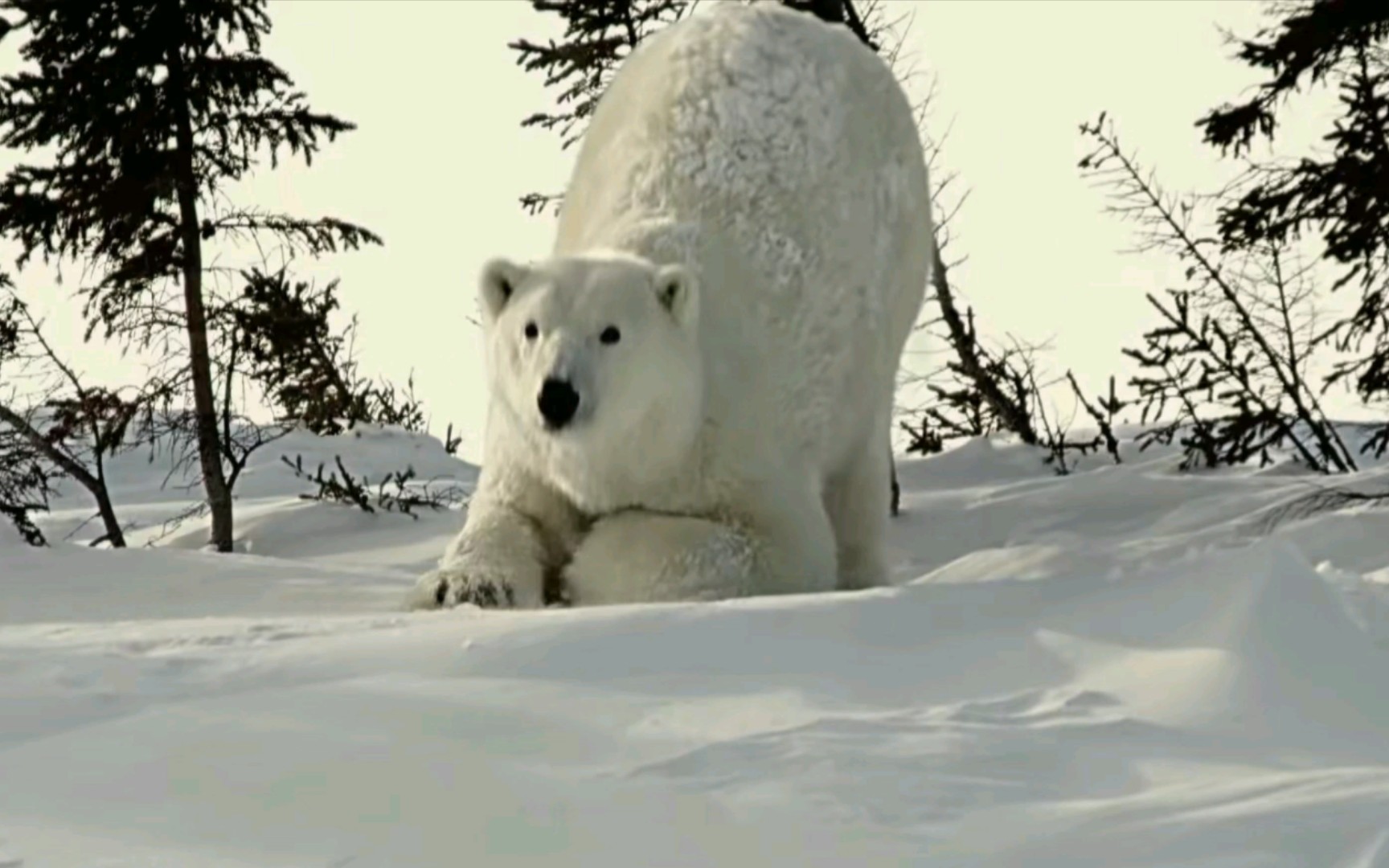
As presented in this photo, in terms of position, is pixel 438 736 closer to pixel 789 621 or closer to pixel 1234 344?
pixel 789 621


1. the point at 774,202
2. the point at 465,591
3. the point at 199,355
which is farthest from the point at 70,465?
the point at 465,591

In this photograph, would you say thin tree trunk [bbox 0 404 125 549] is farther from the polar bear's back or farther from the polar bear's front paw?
the polar bear's front paw

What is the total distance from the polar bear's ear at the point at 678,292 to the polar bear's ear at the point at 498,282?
43 cm

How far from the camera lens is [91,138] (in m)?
9.79

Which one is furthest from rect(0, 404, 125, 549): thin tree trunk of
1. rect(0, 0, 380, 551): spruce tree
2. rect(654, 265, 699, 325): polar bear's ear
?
rect(654, 265, 699, 325): polar bear's ear

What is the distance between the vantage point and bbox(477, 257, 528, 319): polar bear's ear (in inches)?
200

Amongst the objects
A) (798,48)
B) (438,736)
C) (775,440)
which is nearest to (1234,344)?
(798,48)

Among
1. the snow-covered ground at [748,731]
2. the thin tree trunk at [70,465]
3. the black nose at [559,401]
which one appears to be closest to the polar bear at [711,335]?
the black nose at [559,401]

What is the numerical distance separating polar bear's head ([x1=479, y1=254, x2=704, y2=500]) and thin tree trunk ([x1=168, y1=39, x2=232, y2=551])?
15.6ft

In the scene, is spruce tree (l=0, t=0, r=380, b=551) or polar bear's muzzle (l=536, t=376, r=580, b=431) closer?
polar bear's muzzle (l=536, t=376, r=580, b=431)

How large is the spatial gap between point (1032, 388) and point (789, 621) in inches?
338

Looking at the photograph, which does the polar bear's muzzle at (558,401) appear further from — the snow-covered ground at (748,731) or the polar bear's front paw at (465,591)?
the snow-covered ground at (748,731)

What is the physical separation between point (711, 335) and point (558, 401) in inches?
32.2

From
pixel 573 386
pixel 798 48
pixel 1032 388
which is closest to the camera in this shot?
pixel 573 386
